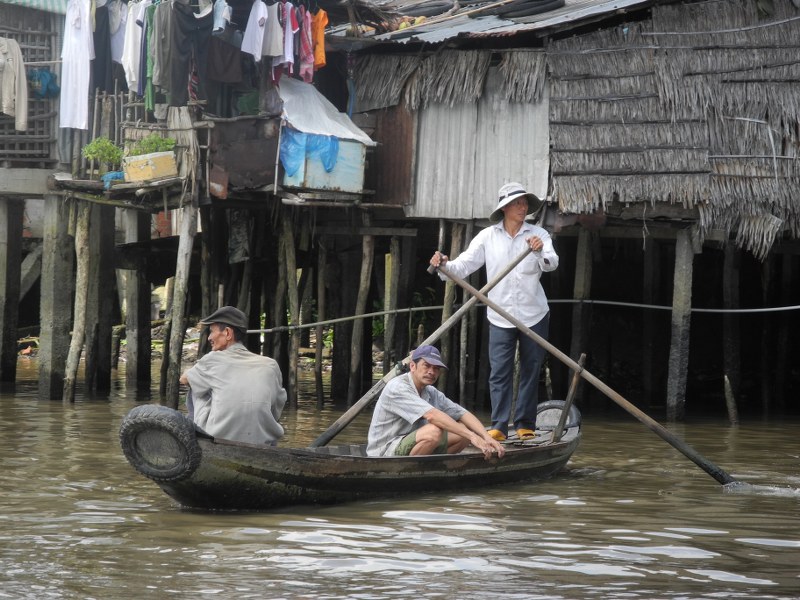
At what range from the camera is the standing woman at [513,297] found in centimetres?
909

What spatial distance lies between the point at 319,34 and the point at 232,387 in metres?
6.75

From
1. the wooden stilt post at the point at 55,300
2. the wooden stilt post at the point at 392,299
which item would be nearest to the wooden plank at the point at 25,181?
the wooden stilt post at the point at 55,300

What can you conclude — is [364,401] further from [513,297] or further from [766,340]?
[766,340]

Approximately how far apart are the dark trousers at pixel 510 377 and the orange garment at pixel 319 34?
5040mm

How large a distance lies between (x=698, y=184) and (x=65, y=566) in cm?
802

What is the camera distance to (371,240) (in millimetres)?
14164

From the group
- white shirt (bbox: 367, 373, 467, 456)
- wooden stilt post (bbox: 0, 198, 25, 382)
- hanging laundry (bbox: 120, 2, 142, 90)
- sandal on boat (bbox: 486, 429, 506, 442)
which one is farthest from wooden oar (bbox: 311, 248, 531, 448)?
wooden stilt post (bbox: 0, 198, 25, 382)

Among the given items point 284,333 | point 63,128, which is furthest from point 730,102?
point 63,128

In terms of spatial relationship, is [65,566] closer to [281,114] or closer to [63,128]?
[281,114]

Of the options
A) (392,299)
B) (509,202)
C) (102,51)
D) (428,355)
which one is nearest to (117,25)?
(102,51)

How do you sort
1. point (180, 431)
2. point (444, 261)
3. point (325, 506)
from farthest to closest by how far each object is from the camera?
1. point (444, 261)
2. point (325, 506)
3. point (180, 431)

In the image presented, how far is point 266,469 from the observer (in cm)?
709

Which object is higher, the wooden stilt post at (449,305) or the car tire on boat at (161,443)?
the wooden stilt post at (449,305)

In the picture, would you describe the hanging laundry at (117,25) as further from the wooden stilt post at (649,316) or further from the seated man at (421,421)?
the seated man at (421,421)
